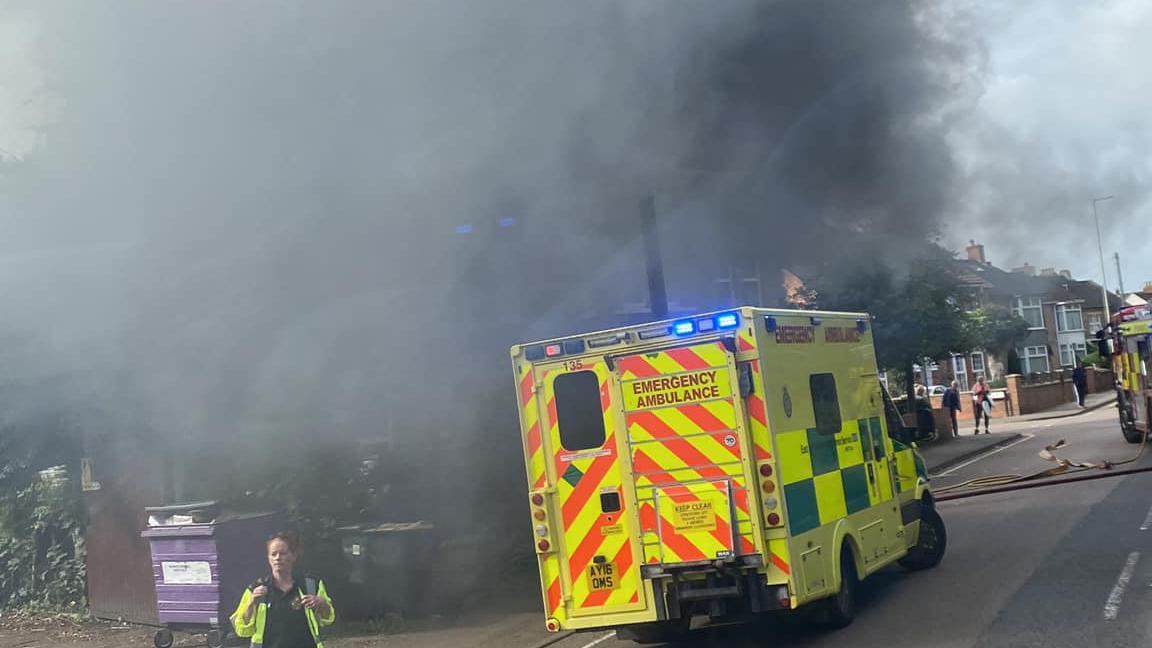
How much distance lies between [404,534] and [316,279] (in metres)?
2.85

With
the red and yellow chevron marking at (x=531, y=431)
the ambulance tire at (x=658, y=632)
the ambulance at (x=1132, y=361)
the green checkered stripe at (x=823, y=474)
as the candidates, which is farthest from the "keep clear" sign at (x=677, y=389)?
the ambulance at (x=1132, y=361)

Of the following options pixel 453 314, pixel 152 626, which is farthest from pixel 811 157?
pixel 152 626

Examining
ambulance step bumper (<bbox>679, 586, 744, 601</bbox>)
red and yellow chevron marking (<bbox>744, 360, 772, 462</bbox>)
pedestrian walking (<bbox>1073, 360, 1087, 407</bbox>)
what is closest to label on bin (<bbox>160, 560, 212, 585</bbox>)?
ambulance step bumper (<bbox>679, 586, 744, 601</bbox>)

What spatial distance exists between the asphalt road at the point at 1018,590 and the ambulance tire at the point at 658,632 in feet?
0.48

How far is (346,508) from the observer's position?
9.05 metres

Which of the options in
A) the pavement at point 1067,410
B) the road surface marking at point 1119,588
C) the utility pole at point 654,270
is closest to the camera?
the road surface marking at point 1119,588

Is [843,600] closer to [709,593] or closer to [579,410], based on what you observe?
[709,593]

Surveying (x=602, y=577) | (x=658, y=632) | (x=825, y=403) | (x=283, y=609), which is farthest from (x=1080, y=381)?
(x=283, y=609)

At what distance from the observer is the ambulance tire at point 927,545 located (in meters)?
8.80

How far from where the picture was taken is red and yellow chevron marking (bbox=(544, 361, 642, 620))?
638 cm

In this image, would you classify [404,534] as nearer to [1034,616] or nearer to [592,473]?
[592,473]

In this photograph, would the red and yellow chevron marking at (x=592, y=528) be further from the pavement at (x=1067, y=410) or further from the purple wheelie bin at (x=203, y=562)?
the pavement at (x=1067, y=410)

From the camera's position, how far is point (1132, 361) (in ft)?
56.3

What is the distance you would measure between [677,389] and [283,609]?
2821mm
